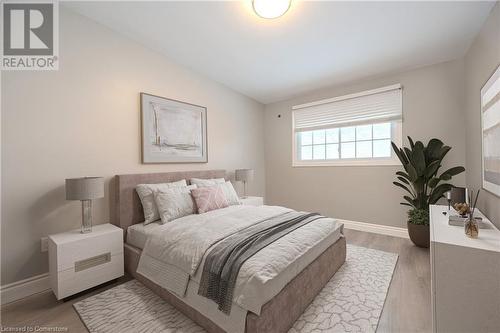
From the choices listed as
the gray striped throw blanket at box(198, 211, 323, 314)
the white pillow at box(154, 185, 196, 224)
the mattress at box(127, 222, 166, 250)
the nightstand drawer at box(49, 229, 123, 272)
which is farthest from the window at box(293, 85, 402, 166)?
the nightstand drawer at box(49, 229, 123, 272)

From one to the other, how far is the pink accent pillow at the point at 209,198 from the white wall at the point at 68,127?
28.6 inches

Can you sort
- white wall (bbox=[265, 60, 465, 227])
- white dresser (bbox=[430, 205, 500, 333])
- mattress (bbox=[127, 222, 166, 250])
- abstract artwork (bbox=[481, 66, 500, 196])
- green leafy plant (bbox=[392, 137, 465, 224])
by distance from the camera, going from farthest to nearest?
white wall (bbox=[265, 60, 465, 227]), green leafy plant (bbox=[392, 137, 465, 224]), mattress (bbox=[127, 222, 166, 250]), abstract artwork (bbox=[481, 66, 500, 196]), white dresser (bbox=[430, 205, 500, 333])

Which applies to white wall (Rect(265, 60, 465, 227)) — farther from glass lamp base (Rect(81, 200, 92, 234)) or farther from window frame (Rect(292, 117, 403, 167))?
glass lamp base (Rect(81, 200, 92, 234))

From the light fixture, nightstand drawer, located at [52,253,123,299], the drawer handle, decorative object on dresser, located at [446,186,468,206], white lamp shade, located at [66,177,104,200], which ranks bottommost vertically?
nightstand drawer, located at [52,253,123,299]

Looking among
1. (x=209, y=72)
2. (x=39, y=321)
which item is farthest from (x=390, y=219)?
(x=39, y=321)

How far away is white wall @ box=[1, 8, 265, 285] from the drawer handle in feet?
1.58

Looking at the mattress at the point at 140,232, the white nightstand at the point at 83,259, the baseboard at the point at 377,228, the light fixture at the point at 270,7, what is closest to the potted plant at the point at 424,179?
the baseboard at the point at 377,228

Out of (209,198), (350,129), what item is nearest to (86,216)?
(209,198)

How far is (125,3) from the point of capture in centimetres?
206

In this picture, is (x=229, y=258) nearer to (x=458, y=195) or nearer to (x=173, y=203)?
(x=173, y=203)

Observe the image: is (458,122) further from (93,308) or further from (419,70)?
(93,308)

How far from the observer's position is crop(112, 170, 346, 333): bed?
128cm

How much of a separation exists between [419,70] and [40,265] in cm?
520

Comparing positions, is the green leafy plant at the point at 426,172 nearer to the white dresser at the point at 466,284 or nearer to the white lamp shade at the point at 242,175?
the white dresser at the point at 466,284
